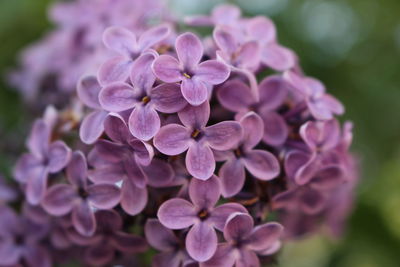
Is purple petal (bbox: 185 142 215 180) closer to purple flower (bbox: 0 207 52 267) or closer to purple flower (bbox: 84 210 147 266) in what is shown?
purple flower (bbox: 84 210 147 266)

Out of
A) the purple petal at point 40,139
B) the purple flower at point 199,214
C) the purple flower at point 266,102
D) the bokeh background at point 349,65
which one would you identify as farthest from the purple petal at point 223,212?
the bokeh background at point 349,65

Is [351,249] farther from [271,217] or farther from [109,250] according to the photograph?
[109,250]

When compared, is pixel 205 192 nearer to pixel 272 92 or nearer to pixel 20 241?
pixel 272 92

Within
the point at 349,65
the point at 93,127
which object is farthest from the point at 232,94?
the point at 349,65

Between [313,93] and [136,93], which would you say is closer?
[136,93]

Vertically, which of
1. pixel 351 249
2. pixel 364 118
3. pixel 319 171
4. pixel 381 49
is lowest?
pixel 351 249

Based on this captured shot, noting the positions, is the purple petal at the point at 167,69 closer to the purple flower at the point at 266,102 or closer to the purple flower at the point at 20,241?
the purple flower at the point at 266,102

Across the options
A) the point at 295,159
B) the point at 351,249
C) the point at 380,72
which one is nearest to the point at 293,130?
the point at 295,159
